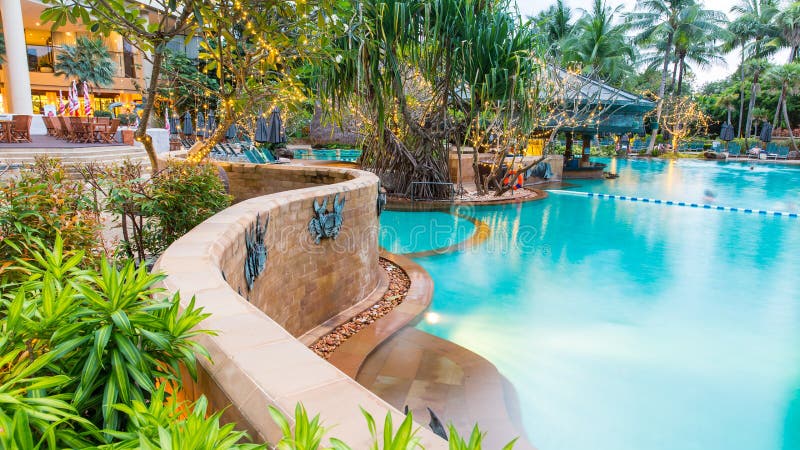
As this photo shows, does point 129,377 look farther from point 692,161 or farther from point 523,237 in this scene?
point 692,161

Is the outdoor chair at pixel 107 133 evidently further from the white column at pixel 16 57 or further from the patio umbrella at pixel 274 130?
the white column at pixel 16 57

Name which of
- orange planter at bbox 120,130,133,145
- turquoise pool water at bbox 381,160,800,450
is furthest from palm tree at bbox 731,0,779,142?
orange planter at bbox 120,130,133,145

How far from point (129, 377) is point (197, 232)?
2.26m

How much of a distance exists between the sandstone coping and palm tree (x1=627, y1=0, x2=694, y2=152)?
3851 cm

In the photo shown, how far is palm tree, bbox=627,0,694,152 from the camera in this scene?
37.9 metres

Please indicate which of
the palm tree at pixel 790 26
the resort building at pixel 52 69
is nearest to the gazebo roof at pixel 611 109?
the resort building at pixel 52 69

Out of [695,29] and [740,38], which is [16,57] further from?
[740,38]

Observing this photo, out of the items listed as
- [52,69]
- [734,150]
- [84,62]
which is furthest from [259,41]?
[734,150]

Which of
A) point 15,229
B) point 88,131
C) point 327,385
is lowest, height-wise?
point 327,385

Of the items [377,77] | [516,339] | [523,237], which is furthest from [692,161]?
[516,339]

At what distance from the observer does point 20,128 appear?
15.3m

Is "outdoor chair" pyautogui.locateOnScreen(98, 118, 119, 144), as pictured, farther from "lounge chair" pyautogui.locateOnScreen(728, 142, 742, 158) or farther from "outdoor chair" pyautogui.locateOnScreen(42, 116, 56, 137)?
"lounge chair" pyautogui.locateOnScreen(728, 142, 742, 158)

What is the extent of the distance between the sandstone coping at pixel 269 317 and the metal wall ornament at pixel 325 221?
0.30 ft

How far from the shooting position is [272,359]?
187cm
